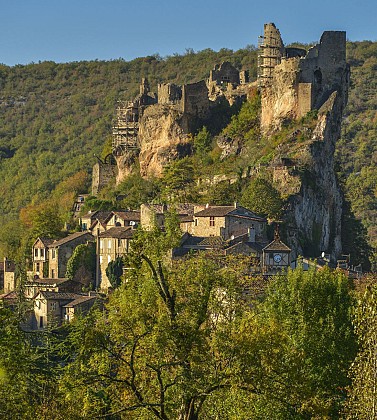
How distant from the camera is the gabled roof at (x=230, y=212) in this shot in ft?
202

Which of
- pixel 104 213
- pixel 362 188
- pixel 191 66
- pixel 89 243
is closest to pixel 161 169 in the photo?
pixel 104 213

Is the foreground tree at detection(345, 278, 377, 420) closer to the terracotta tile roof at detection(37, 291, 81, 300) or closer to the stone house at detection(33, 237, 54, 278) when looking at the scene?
the terracotta tile roof at detection(37, 291, 81, 300)

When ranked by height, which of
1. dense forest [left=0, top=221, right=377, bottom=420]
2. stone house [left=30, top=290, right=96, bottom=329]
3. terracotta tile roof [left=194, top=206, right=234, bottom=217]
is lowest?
stone house [left=30, top=290, right=96, bottom=329]

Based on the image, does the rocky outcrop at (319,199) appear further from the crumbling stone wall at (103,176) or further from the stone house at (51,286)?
the crumbling stone wall at (103,176)

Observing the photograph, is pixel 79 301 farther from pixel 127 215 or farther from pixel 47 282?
pixel 127 215

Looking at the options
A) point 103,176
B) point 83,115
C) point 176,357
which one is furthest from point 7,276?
point 83,115

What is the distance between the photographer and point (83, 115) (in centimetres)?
14500

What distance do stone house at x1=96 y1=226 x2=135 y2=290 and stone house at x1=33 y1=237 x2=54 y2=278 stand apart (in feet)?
12.1

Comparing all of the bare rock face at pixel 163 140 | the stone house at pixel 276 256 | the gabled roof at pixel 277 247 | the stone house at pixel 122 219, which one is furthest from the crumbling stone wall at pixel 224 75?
the stone house at pixel 276 256

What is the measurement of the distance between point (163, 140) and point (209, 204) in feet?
41.4

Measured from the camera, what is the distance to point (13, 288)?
71188 mm

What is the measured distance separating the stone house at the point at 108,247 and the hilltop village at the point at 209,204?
72 millimetres

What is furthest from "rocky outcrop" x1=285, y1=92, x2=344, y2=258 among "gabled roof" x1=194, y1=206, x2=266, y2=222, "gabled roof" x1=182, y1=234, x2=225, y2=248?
"gabled roof" x1=182, y1=234, x2=225, y2=248

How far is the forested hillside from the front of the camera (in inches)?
4621
